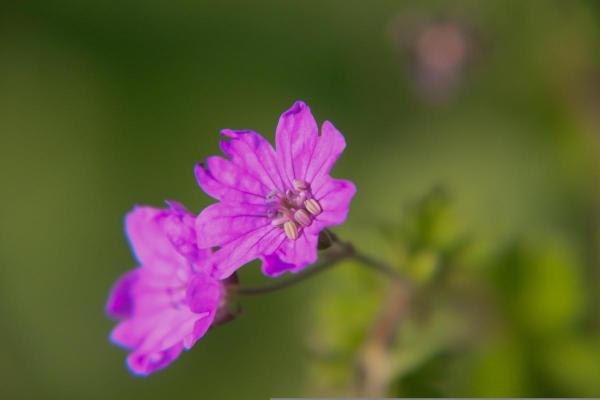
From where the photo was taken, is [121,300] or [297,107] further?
[121,300]

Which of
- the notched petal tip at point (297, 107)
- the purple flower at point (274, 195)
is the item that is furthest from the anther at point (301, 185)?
the notched petal tip at point (297, 107)

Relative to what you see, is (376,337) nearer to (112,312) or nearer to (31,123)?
(112,312)

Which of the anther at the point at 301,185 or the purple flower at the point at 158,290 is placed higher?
the anther at the point at 301,185


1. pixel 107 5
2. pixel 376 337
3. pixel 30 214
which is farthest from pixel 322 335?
pixel 107 5

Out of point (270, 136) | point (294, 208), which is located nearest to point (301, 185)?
point (294, 208)

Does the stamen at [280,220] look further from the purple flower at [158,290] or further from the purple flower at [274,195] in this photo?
the purple flower at [158,290]

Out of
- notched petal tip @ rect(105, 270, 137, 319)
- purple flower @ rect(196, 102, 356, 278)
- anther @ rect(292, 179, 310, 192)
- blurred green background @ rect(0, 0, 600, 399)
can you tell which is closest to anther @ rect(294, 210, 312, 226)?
purple flower @ rect(196, 102, 356, 278)

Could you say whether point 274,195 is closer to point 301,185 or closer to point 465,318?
point 301,185
